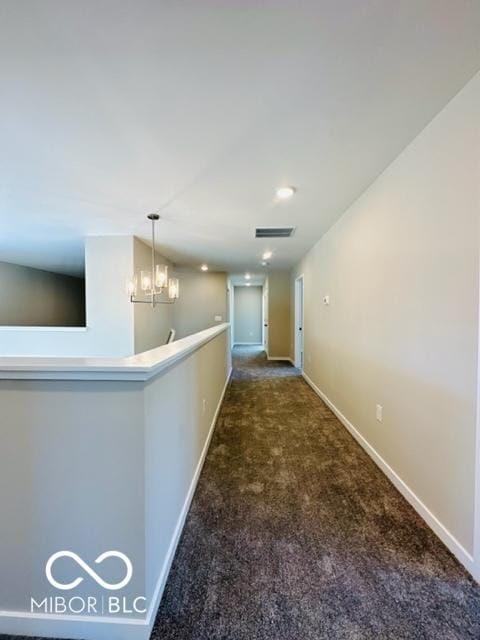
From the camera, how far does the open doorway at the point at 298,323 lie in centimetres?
649

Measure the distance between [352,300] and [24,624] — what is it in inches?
123

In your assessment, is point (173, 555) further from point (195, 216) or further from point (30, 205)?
point (30, 205)

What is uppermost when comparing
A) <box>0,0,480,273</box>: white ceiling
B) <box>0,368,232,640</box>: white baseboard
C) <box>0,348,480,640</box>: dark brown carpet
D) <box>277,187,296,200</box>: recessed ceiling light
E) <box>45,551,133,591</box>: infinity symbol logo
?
<box>0,0,480,273</box>: white ceiling

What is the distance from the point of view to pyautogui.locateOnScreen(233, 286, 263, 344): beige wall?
11.7 meters

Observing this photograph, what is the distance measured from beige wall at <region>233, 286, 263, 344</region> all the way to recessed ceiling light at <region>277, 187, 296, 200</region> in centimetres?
871

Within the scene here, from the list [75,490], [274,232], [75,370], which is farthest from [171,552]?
[274,232]

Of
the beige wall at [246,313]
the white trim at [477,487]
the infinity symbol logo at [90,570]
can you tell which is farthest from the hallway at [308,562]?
the beige wall at [246,313]

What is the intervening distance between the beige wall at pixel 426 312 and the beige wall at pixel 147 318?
3.14 meters

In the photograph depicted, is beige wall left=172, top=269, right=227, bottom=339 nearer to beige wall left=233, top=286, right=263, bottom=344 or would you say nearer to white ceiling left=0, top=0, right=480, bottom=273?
beige wall left=233, top=286, right=263, bottom=344

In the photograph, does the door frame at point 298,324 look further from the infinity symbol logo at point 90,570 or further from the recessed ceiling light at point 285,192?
the infinity symbol logo at point 90,570

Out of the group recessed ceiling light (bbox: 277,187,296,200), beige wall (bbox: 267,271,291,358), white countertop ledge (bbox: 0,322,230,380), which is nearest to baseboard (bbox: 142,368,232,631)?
white countertop ledge (bbox: 0,322,230,380)

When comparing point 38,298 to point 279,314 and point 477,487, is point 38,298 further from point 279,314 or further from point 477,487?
point 477,487

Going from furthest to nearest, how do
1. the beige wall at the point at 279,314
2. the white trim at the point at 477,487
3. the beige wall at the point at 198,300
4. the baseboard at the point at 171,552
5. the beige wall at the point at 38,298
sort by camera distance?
the beige wall at the point at 279,314 → the beige wall at the point at 198,300 → the beige wall at the point at 38,298 → the white trim at the point at 477,487 → the baseboard at the point at 171,552

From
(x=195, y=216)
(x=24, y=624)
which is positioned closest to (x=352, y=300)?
(x=195, y=216)
